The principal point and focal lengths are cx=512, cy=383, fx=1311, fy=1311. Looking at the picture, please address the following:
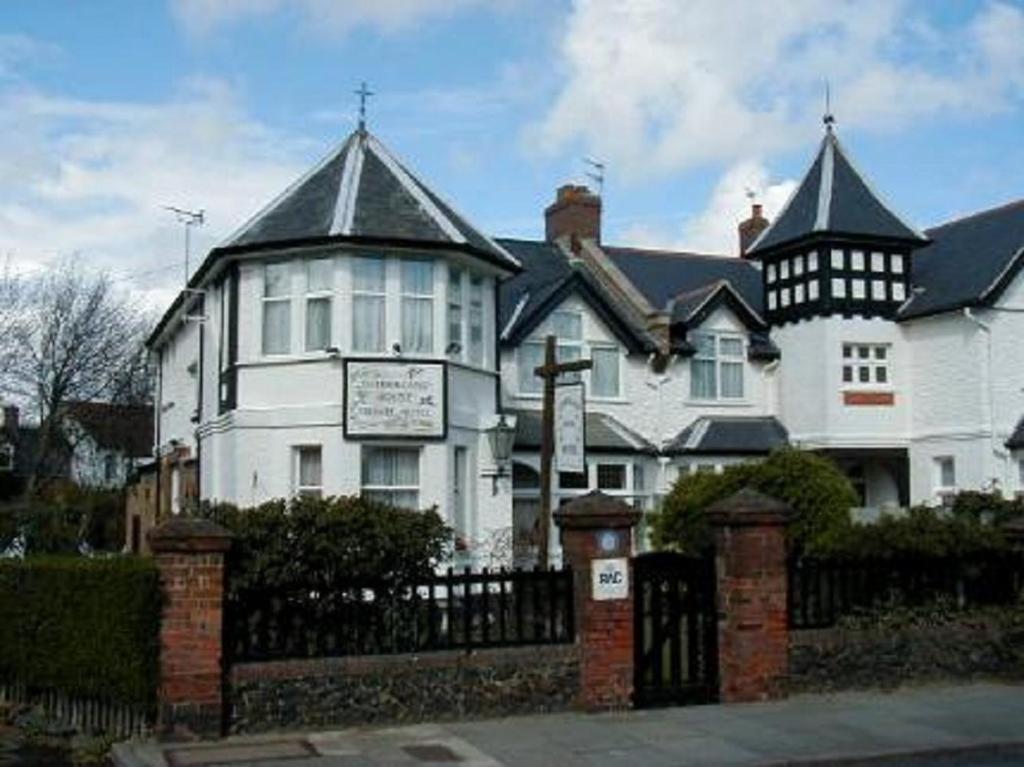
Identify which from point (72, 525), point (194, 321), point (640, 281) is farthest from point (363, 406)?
point (72, 525)

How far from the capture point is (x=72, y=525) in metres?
44.5

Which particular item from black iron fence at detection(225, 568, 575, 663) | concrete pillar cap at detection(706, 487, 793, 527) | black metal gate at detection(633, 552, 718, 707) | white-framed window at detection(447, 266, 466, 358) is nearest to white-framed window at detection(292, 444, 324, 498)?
white-framed window at detection(447, 266, 466, 358)

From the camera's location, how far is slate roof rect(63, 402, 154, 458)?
53.2 metres

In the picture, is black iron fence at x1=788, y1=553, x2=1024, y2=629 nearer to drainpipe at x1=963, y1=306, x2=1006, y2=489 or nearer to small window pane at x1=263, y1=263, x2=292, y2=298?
small window pane at x1=263, y1=263, x2=292, y2=298

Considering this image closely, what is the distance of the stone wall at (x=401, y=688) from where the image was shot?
12055 mm

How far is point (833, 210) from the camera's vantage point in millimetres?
30984

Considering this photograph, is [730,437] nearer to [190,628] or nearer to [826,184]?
[826,184]

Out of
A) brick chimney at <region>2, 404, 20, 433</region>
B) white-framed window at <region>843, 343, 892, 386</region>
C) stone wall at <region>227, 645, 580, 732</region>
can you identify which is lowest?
stone wall at <region>227, 645, 580, 732</region>

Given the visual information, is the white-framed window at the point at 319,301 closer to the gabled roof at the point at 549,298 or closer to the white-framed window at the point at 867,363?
the gabled roof at the point at 549,298

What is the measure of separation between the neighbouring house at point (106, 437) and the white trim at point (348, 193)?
2924 centimetres

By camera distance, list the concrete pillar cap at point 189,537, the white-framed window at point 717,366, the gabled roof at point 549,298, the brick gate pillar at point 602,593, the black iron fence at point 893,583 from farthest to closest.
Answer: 1. the white-framed window at point 717,366
2. the gabled roof at point 549,298
3. the black iron fence at point 893,583
4. the brick gate pillar at point 602,593
5. the concrete pillar cap at point 189,537

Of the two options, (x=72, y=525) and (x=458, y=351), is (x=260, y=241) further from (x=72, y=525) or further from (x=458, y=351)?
(x=72, y=525)

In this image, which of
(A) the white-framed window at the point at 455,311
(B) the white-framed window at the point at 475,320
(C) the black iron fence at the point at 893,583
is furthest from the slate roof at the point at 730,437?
(C) the black iron fence at the point at 893,583

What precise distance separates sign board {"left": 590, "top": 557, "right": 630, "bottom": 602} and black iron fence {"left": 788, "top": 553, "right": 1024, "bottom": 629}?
7.07ft
